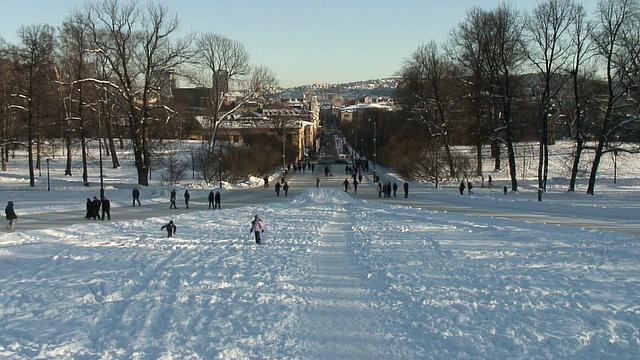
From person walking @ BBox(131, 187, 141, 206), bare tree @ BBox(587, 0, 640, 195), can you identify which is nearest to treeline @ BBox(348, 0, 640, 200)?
bare tree @ BBox(587, 0, 640, 195)

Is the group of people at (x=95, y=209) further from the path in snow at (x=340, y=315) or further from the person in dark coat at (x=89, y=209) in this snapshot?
the path in snow at (x=340, y=315)

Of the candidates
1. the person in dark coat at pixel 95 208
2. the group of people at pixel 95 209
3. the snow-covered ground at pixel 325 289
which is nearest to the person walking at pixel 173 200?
the snow-covered ground at pixel 325 289

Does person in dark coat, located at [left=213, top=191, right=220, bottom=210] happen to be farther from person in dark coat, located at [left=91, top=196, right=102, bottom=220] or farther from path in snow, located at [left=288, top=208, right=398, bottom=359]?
path in snow, located at [left=288, top=208, right=398, bottom=359]

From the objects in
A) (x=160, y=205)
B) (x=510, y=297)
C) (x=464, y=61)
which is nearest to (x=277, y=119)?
(x=464, y=61)

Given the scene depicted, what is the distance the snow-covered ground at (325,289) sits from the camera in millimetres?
8844

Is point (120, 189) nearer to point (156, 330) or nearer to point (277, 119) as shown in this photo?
point (156, 330)

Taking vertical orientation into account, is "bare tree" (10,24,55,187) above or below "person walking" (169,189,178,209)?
above

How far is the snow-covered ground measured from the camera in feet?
29.0

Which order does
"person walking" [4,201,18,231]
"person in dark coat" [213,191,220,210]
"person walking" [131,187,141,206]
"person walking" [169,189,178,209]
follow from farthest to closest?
"person in dark coat" [213,191,220,210], "person walking" [131,187,141,206], "person walking" [169,189,178,209], "person walking" [4,201,18,231]

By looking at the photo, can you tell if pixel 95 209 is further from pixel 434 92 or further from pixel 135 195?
pixel 434 92

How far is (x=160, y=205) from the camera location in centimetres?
3062

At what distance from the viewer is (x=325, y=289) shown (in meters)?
12.3

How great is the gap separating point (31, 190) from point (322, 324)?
31.3 meters

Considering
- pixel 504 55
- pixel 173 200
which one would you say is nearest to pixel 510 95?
pixel 504 55
